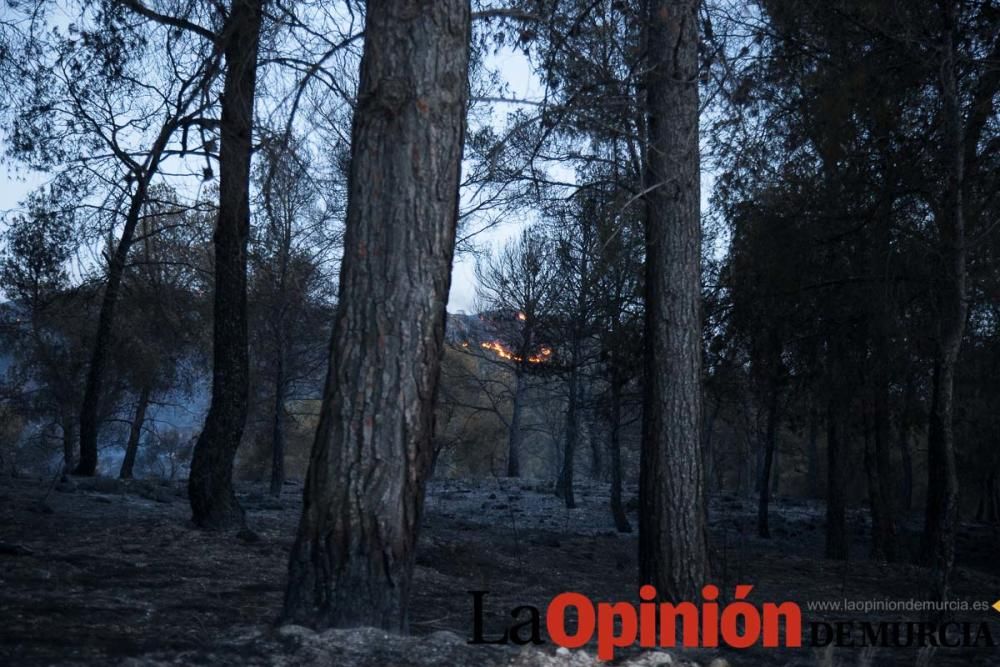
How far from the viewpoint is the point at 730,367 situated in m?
13.2

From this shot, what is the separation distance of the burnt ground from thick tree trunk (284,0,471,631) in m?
0.29

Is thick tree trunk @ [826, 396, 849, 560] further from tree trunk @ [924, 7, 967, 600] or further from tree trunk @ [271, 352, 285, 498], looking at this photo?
tree trunk @ [271, 352, 285, 498]

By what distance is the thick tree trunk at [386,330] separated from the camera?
14.8 ft

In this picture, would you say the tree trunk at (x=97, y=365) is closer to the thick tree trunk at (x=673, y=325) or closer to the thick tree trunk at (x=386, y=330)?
the thick tree trunk at (x=673, y=325)

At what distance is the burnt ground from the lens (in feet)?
13.9

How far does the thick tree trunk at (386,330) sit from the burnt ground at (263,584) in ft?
0.94

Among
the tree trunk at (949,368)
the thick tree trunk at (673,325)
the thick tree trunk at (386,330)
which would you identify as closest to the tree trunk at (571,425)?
the tree trunk at (949,368)

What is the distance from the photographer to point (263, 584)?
6934mm

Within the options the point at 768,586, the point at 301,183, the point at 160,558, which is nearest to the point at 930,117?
the point at 768,586

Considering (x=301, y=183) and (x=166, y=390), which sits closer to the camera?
(x=301, y=183)

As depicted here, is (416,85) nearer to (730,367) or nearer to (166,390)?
(730,367)

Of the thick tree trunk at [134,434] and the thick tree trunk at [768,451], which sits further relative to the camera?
the thick tree trunk at [134,434]

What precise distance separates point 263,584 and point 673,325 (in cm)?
345

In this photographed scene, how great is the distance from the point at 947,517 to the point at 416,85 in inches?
196
